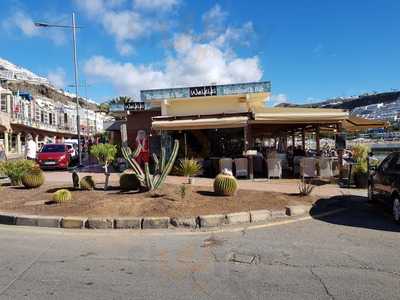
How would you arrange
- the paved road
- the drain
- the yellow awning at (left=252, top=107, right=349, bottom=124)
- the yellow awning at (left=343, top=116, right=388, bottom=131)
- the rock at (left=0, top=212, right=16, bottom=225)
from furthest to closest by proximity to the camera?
the yellow awning at (left=343, top=116, right=388, bottom=131), the yellow awning at (left=252, top=107, right=349, bottom=124), the rock at (left=0, top=212, right=16, bottom=225), the drain, the paved road

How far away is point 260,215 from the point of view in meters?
9.00

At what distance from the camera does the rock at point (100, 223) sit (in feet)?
27.8

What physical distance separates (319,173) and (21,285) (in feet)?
42.4

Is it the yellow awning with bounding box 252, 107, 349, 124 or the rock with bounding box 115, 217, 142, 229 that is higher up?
the yellow awning with bounding box 252, 107, 349, 124

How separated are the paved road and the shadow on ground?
9cm

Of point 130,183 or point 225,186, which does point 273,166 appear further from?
point 130,183

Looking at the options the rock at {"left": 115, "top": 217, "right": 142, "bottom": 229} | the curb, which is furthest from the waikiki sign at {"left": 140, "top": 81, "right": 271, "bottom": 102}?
the rock at {"left": 115, "top": 217, "right": 142, "bottom": 229}

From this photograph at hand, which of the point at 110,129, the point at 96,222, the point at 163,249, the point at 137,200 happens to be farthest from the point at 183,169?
the point at 110,129

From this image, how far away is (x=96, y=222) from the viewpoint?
8492 millimetres

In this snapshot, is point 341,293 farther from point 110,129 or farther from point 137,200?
point 110,129

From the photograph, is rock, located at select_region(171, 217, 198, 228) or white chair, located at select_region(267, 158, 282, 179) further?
white chair, located at select_region(267, 158, 282, 179)

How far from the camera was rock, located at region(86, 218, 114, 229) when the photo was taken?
847 cm

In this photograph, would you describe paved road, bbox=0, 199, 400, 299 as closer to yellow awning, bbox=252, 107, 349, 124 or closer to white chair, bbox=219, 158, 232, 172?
yellow awning, bbox=252, 107, 349, 124

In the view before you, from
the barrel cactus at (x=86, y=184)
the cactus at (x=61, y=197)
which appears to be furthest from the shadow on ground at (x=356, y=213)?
the barrel cactus at (x=86, y=184)
